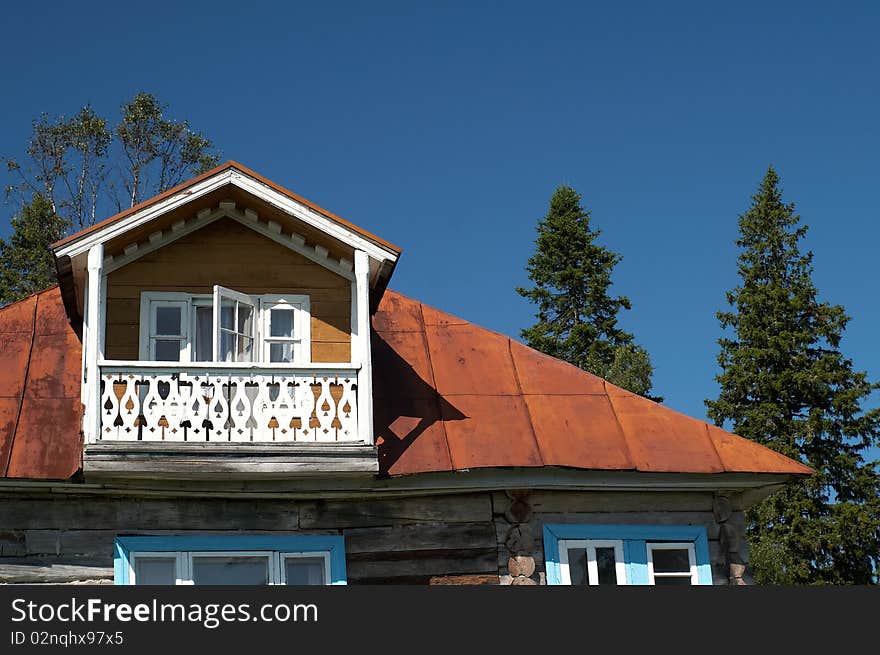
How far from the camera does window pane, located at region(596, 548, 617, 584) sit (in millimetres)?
15484

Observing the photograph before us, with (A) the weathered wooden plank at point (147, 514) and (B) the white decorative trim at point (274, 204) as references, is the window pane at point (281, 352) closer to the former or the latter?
(B) the white decorative trim at point (274, 204)

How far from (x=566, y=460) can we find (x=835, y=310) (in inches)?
852

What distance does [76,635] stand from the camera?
38.8 feet

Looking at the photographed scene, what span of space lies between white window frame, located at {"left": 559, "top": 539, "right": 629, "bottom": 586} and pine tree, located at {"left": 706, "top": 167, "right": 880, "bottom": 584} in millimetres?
16750

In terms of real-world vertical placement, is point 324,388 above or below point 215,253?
below

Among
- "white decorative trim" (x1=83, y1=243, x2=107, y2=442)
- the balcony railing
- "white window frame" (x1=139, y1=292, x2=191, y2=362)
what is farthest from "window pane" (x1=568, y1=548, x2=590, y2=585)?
"white decorative trim" (x1=83, y1=243, x2=107, y2=442)

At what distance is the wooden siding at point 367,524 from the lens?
14695 millimetres

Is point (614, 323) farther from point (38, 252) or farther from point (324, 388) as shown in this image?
point (324, 388)

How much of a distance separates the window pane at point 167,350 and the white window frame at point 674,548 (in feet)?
18.2

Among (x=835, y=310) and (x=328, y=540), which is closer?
(x=328, y=540)

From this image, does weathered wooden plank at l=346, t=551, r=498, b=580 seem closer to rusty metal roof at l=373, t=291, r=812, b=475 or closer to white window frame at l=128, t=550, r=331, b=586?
white window frame at l=128, t=550, r=331, b=586

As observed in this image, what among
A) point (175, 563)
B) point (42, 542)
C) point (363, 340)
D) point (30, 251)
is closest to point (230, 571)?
point (175, 563)

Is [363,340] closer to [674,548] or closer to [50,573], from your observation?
[50,573]

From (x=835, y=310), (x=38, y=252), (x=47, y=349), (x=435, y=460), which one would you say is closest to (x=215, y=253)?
(x=47, y=349)
